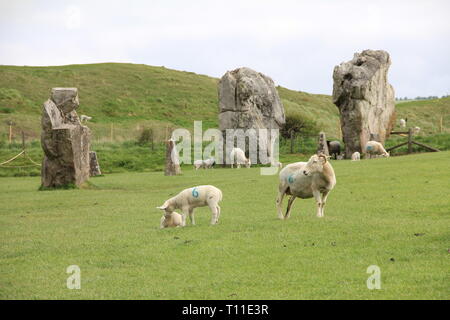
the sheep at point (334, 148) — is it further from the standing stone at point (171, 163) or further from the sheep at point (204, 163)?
the standing stone at point (171, 163)

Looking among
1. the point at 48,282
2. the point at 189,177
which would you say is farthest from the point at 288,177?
the point at 189,177

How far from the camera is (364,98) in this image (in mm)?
43906

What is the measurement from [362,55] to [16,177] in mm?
25382

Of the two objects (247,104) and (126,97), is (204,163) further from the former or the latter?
(126,97)

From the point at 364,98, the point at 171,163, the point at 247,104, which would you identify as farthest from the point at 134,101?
the point at 171,163

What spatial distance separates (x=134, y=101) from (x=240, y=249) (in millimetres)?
72868

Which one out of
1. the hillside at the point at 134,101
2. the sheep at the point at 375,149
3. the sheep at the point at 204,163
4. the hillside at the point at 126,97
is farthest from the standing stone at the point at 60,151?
the hillside at the point at 126,97

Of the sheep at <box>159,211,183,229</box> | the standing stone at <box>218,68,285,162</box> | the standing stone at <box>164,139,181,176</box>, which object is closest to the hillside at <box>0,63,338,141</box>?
the standing stone at <box>218,68,285,162</box>

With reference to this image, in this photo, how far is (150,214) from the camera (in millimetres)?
19625

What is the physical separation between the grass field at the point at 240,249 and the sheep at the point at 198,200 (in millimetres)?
478

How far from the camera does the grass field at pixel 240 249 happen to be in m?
9.81

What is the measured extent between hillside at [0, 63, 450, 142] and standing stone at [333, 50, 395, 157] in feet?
52.4
